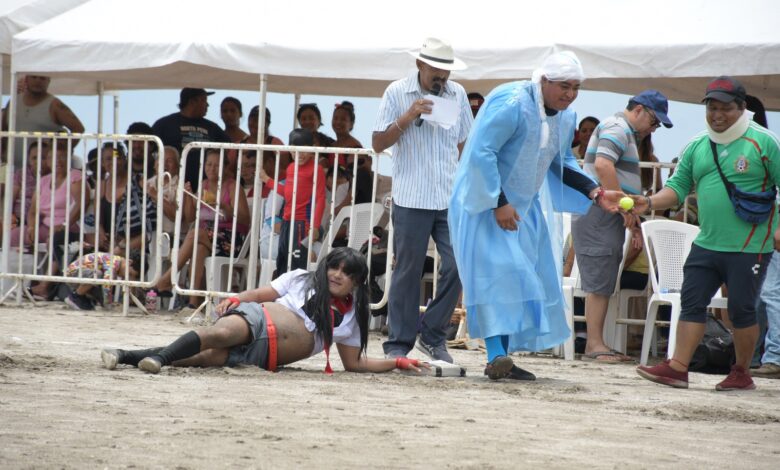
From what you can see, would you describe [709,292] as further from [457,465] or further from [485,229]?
[457,465]

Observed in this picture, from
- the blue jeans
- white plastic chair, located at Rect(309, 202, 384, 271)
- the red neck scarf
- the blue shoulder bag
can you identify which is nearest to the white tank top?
white plastic chair, located at Rect(309, 202, 384, 271)

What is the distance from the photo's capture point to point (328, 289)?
261 inches

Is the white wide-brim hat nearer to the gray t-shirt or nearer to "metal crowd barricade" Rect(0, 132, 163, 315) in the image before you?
the gray t-shirt

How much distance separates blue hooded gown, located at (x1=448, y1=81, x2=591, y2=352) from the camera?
6746 mm

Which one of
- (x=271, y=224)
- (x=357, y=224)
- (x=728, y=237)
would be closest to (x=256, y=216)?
(x=271, y=224)

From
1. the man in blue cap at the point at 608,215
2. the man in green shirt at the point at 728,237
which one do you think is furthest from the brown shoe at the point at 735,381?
the man in blue cap at the point at 608,215

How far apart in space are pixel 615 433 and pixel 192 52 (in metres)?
6.45

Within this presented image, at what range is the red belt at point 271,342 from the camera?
21.9ft

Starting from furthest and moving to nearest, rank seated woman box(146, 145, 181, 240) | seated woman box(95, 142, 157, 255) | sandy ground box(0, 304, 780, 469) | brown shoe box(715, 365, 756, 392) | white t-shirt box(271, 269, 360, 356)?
seated woman box(146, 145, 181, 240) → seated woman box(95, 142, 157, 255) → brown shoe box(715, 365, 756, 392) → white t-shirt box(271, 269, 360, 356) → sandy ground box(0, 304, 780, 469)

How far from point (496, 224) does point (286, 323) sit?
49.0 inches

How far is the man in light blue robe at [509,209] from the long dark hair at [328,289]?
59cm

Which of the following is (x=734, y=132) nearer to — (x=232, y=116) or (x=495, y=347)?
(x=495, y=347)

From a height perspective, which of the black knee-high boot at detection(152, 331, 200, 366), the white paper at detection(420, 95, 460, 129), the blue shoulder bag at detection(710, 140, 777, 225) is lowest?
the black knee-high boot at detection(152, 331, 200, 366)

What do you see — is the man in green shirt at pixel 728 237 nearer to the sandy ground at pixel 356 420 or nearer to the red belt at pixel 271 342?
the sandy ground at pixel 356 420
